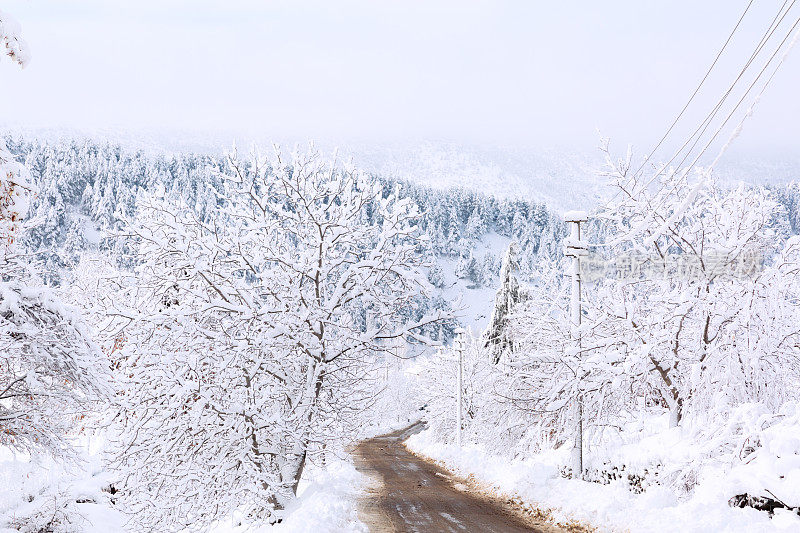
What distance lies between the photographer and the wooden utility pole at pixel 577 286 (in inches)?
590

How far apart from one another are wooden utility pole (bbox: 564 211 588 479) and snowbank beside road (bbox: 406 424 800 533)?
731mm

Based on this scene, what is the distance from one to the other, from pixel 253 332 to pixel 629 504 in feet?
25.2

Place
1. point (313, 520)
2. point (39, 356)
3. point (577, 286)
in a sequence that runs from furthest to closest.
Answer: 1. point (577, 286)
2. point (39, 356)
3. point (313, 520)

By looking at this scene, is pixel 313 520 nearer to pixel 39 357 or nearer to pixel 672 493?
pixel 672 493

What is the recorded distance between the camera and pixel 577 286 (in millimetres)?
15820

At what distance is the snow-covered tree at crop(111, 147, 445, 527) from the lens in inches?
415

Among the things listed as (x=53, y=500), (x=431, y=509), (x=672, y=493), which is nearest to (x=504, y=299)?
(x=431, y=509)

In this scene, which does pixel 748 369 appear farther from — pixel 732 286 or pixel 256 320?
pixel 256 320

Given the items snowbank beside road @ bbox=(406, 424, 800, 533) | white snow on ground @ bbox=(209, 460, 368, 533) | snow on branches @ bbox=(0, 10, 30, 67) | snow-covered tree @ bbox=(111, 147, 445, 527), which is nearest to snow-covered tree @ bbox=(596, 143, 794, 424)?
snowbank beside road @ bbox=(406, 424, 800, 533)

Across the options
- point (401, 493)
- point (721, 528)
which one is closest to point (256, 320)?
point (721, 528)

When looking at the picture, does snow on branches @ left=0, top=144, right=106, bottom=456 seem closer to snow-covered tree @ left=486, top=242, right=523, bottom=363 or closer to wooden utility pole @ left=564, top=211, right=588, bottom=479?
wooden utility pole @ left=564, top=211, right=588, bottom=479

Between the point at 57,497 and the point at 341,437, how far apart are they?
37.3ft

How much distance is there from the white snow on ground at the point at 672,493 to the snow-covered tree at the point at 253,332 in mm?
4912

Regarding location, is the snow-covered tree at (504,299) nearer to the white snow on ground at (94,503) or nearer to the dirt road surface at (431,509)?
the dirt road surface at (431,509)
